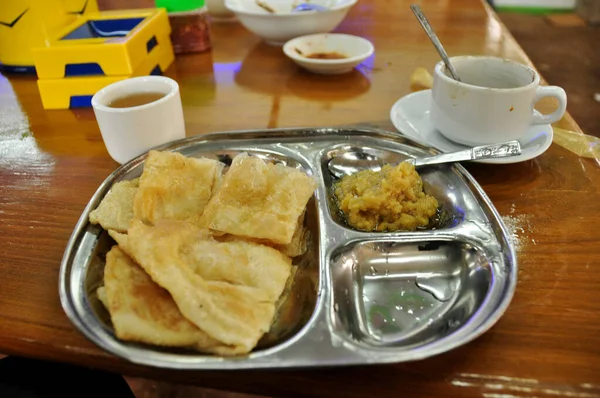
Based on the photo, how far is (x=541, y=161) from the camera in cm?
150

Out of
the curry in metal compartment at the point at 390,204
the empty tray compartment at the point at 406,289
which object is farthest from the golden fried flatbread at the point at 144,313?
the curry in metal compartment at the point at 390,204

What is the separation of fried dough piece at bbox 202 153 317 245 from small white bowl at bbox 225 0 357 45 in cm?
144

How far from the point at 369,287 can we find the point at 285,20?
1786 mm

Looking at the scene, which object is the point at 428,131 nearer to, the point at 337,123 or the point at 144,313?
the point at 337,123

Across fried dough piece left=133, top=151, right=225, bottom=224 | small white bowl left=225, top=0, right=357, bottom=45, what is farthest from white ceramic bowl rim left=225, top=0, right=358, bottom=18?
fried dough piece left=133, top=151, right=225, bottom=224

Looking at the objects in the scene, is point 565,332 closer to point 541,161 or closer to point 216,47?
point 541,161

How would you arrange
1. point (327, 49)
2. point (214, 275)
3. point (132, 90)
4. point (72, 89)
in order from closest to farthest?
1. point (214, 275)
2. point (132, 90)
3. point (72, 89)
4. point (327, 49)

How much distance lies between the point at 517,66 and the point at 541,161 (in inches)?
12.8

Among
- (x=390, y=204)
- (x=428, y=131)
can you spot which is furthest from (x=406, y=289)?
(x=428, y=131)

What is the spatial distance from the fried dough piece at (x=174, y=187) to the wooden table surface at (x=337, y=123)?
0.26m

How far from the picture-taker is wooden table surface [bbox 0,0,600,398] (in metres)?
0.85

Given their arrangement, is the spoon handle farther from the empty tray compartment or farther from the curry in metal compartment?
the empty tray compartment

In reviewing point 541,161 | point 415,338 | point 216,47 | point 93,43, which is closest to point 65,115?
point 93,43

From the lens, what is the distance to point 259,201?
1.20 meters
